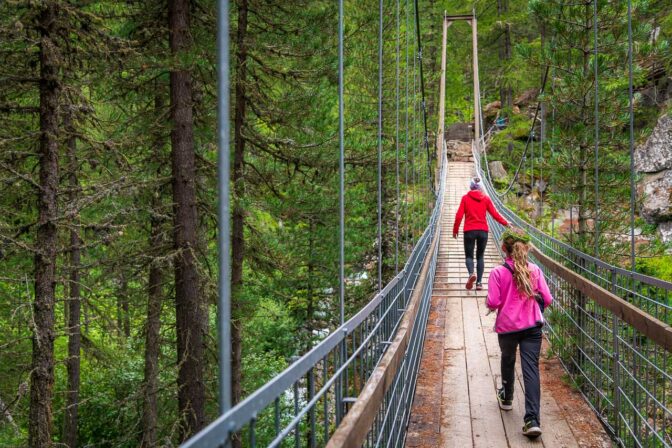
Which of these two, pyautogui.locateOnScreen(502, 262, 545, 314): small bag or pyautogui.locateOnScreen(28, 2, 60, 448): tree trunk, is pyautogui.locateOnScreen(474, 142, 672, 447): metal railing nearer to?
pyautogui.locateOnScreen(502, 262, 545, 314): small bag

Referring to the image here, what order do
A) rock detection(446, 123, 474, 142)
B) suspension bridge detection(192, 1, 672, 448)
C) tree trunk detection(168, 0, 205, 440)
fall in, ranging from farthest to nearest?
rock detection(446, 123, 474, 142), tree trunk detection(168, 0, 205, 440), suspension bridge detection(192, 1, 672, 448)

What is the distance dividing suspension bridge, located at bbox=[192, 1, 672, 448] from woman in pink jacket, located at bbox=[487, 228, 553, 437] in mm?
362

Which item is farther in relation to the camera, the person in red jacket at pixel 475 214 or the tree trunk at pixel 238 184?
the person in red jacket at pixel 475 214

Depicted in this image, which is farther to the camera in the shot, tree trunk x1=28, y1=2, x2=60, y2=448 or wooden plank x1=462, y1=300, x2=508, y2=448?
tree trunk x1=28, y1=2, x2=60, y2=448

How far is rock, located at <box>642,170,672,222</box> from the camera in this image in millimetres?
17094

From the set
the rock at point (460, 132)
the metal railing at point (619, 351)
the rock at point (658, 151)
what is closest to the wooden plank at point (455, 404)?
the metal railing at point (619, 351)

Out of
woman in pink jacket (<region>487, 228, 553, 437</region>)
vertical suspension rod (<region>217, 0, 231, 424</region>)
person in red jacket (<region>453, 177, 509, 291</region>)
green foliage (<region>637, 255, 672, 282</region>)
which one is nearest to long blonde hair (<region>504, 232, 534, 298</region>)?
woman in pink jacket (<region>487, 228, 553, 437</region>)

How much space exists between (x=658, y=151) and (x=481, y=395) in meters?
15.5

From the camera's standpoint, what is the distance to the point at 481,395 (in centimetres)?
495

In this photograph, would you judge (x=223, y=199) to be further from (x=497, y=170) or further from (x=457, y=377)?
(x=497, y=170)

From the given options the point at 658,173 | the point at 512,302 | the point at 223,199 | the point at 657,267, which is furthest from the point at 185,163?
the point at 658,173

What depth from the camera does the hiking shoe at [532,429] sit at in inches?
156

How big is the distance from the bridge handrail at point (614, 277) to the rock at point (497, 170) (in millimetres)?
9791

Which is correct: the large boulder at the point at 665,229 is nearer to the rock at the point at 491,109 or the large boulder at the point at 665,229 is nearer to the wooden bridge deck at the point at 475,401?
the wooden bridge deck at the point at 475,401
